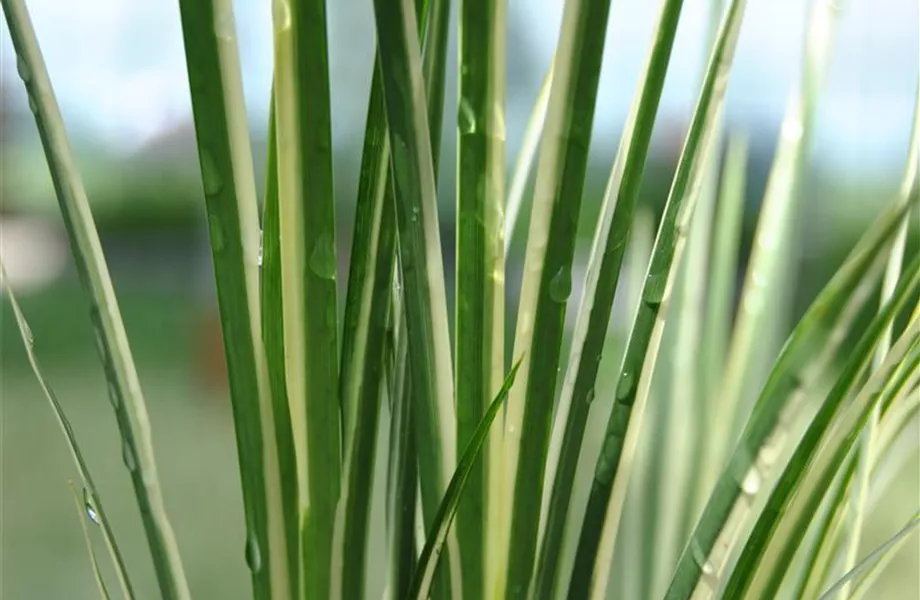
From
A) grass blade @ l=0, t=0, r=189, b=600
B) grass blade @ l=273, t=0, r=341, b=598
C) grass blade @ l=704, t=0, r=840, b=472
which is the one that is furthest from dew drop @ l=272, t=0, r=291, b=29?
grass blade @ l=704, t=0, r=840, b=472

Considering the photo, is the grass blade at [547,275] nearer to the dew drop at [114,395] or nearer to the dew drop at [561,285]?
the dew drop at [561,285]

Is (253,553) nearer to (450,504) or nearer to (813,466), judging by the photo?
(450,504)

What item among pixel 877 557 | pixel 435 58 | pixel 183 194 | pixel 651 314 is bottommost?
pixel 877 557

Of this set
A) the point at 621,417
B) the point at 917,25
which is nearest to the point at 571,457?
the point at 621,417

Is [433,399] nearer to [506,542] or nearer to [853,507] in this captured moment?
[506,542]

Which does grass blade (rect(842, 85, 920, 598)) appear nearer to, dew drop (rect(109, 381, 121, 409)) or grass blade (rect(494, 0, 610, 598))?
grass blade (rect(494, 0, 610, 598))

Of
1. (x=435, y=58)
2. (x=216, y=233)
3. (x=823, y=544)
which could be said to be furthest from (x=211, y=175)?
(x=823, y=544)
